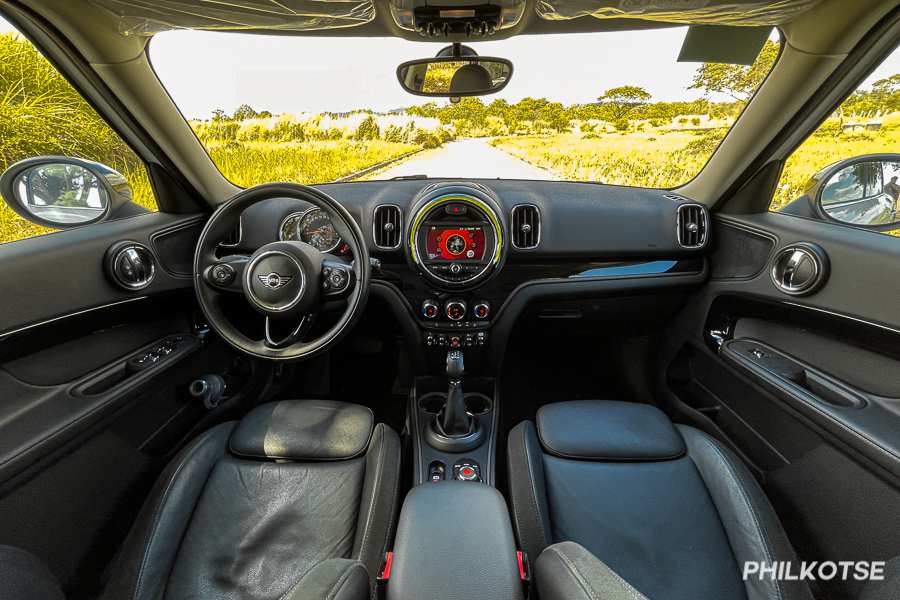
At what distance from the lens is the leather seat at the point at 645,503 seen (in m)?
1.40

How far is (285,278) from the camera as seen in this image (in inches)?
70.5

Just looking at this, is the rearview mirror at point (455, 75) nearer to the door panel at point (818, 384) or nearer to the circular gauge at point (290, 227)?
the circular gauge at point (290, 227)

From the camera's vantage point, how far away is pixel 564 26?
2084mm

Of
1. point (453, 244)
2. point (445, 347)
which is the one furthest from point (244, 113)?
point (445, 347)

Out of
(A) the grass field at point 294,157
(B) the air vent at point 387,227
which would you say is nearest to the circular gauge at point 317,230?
(B) the air vent at point 387,227

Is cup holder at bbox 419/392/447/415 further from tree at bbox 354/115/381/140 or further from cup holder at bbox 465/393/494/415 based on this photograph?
tree at bbox 354/115/381/140

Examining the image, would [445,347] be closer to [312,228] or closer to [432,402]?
[432,402]

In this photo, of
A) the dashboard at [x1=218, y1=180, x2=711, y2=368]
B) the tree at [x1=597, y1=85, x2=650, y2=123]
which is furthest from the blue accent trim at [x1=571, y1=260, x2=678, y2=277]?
the tree at [x1=597, y1=85, x2=650, y2=123]

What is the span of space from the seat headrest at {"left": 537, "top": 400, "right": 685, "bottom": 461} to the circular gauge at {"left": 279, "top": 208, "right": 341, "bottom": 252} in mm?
1245

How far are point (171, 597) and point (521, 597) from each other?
1.06 meters

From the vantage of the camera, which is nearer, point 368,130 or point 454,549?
point 454,549

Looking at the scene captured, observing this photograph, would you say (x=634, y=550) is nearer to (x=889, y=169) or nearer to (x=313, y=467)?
(x=313, y=467)

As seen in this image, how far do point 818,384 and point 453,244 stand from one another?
59.7 inches

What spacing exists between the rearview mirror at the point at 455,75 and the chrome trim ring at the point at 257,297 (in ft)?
3.33
